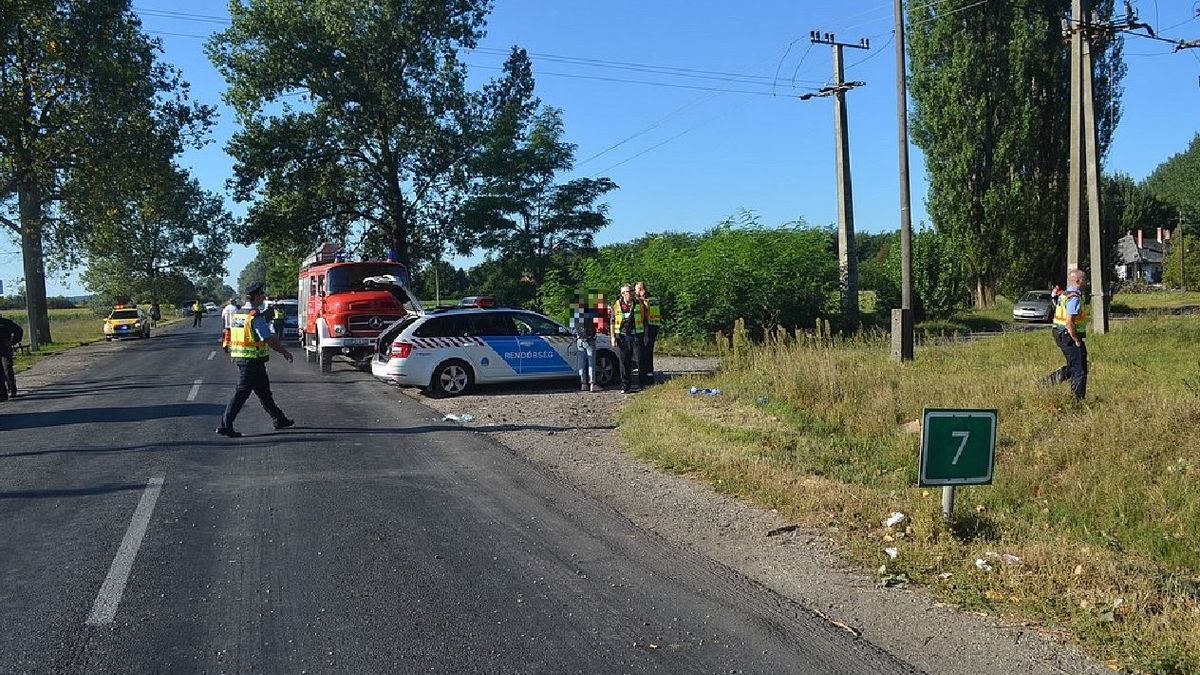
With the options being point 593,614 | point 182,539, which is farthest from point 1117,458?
point 182,539

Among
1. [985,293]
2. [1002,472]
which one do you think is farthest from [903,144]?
[985,293]

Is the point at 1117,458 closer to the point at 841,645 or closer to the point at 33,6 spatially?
the point at 841,645

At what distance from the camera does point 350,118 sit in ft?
122

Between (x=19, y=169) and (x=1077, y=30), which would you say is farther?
(x=19, y=169)

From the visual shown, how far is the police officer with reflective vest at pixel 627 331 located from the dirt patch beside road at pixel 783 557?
9.20 feet

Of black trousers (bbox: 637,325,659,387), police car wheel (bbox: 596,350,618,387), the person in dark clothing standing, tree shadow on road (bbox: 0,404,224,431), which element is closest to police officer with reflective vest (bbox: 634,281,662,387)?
black trousers (bbox: 637,325,659,387)

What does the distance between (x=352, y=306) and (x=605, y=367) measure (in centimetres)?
651

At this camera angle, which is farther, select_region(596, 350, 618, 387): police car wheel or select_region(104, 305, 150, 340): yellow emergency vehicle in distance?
select_region(104, 305, 150, 340): yellow emergency vehicle in distance

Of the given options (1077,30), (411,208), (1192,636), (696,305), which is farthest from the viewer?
(411,208)

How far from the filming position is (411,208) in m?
39.4

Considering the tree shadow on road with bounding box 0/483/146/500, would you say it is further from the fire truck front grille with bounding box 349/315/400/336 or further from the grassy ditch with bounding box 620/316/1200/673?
the fire truck front grille with bounding box 349/315/400/336

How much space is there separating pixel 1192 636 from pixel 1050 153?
118ft

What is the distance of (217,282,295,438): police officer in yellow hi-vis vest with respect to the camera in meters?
10.5

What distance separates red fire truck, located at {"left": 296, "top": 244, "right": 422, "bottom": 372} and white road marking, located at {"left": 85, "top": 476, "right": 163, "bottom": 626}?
38.1ft
